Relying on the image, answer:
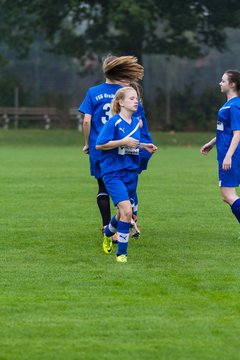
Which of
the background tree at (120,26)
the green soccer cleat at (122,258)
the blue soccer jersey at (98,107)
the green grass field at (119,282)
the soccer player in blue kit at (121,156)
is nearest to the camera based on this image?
the green grass field at (119,282)

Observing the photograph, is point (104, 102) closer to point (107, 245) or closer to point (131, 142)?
point (131, 142)

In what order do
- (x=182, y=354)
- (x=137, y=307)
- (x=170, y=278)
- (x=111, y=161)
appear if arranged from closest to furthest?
(x=182, y=354) < (x=137, y=307) < (x=170, y=278) < (x=111, y=161)

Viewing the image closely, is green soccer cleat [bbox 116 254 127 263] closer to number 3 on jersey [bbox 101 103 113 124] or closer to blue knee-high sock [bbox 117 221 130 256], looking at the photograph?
blue knee-high sock [bbox 117 221 130 256]

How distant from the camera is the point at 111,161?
379 inches

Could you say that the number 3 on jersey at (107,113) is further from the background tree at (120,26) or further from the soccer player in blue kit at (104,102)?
the background tree at (120,26)

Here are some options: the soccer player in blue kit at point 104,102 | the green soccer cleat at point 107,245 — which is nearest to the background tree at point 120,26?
the soccer player in blue kit at point 104,102

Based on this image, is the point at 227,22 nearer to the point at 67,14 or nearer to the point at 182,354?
the point at 67,14

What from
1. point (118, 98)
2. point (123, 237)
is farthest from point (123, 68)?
point (123, 237)

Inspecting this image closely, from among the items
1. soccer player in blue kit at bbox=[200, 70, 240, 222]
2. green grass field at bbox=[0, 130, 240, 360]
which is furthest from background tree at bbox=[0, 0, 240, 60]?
soccer player in blue kit at bbox=[200, 70, 240, 222]

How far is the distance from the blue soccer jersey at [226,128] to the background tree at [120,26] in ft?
106

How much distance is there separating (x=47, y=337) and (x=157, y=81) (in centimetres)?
4177

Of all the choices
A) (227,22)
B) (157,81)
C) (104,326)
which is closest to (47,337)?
(104,326)

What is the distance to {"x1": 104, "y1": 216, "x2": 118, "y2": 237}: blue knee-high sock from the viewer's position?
32.1 feet

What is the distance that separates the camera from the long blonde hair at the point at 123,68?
10.1 m
